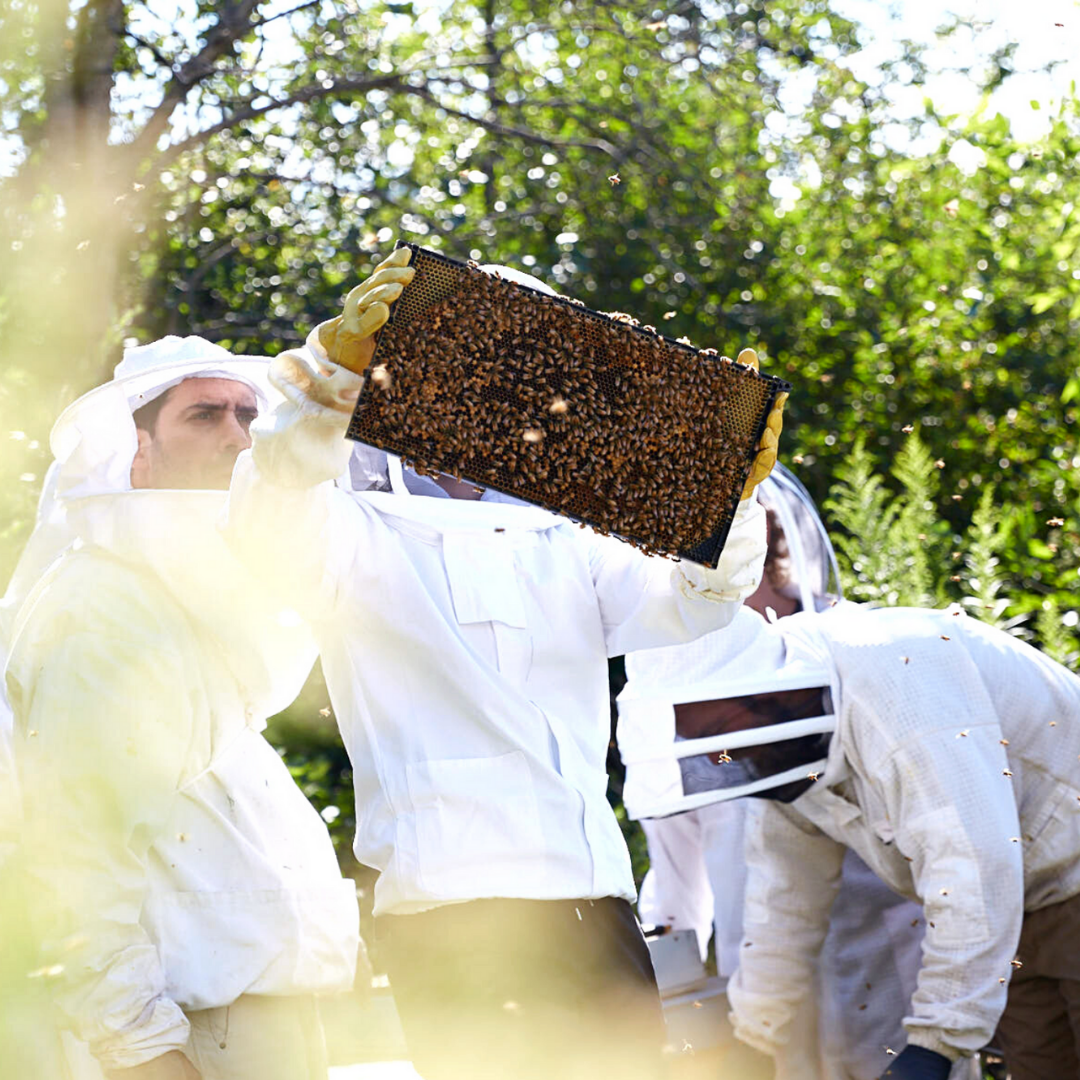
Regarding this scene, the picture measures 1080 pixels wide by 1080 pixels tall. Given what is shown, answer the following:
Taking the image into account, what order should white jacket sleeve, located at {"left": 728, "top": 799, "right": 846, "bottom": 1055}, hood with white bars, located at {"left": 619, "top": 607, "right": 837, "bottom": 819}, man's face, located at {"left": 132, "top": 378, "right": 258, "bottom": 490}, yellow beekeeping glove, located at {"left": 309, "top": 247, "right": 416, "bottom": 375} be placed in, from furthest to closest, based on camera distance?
white jacket sleeve, located at {"left": 728, "top": 799, "right": 846, "bottom": 1055} < hood with white bars, located at {"left": 619, "top": 607, "right": 837, "bottom": 819} < man's face, located at {"left": 132, "top": 378, "right": 258, "bottom": 490} < yellow beekeeping glove, located at {"left": 309, "top": 247, "right": 416, "bottom": 375}

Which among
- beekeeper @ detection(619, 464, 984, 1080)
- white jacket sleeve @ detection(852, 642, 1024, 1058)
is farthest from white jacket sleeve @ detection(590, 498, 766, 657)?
white jacket sleeve @ detection(852, 642, 1024, 1058)

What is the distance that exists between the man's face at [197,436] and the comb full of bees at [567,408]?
0.87 m

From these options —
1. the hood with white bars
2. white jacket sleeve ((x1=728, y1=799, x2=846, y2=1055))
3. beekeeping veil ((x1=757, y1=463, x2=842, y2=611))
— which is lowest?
white jacket sleeve ((x1=728, y1=799, x2=846, y2=1055))

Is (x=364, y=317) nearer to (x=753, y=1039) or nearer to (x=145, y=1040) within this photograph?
(x=145, y=1040)

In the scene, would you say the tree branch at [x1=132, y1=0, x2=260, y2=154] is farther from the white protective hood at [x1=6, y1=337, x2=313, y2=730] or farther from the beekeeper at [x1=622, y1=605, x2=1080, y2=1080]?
the beekeeper at [x1=622, y1=605, x2=1080, y2=1080]

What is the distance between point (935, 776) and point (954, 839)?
157 mm

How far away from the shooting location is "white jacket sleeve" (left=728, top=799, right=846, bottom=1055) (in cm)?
364

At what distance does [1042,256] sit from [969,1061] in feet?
18.7

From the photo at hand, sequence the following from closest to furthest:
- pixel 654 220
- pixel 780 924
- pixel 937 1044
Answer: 1. pixel 937 1044
2. pixel 780 924
3. pixel 654 220

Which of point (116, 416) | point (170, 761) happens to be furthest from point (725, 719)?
point (116, 416)

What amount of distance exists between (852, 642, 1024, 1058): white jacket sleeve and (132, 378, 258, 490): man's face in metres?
1.70

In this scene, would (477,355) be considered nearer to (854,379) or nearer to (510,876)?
(510,876)

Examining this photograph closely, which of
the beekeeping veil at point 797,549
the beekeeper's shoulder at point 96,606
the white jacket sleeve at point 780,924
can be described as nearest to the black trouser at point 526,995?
the beekeeper's shoulder at point 96,606

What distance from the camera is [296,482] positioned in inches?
79.5
